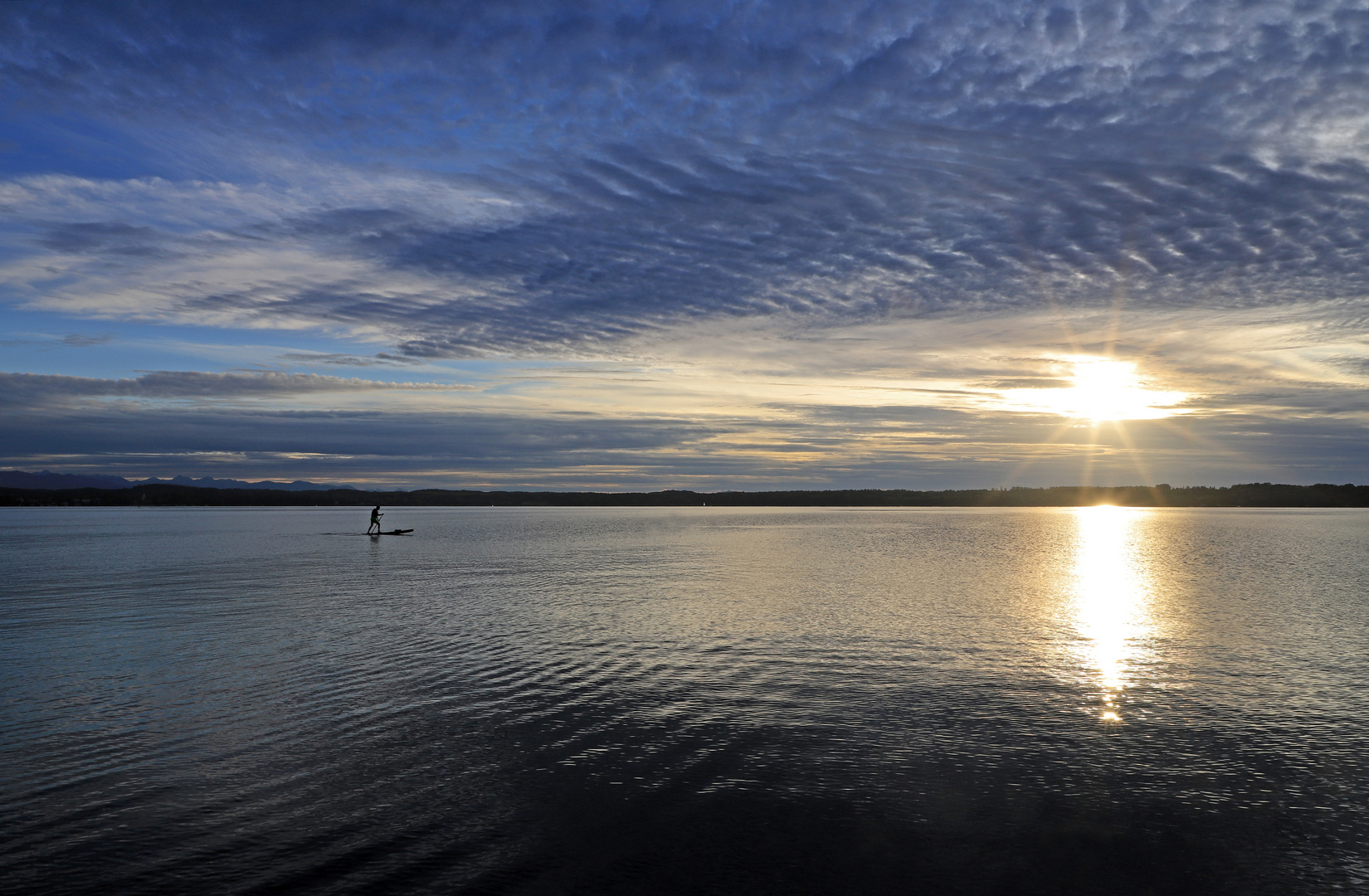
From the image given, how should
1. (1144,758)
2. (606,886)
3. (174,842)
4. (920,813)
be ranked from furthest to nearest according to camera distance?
(1144,758), (920,813), (174,842), (606,886)

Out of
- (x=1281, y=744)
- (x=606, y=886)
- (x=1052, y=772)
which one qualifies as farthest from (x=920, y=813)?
(x=1281, y=744)

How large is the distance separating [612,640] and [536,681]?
5.51 m

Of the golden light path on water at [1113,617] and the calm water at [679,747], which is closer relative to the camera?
the calm water at [679,747]

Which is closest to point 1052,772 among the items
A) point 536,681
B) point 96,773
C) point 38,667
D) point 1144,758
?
point 1144,758

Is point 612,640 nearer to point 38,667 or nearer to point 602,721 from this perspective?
point 602,721

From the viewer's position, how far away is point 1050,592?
40.4 m

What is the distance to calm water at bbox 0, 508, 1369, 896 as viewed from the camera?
1018 centimetres

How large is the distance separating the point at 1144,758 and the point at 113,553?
70.2m

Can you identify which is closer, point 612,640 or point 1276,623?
point 612,640

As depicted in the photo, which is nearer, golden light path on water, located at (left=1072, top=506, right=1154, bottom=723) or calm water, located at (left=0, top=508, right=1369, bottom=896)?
calm water, located at (left=0, top=508, right=1369, bottom=896)

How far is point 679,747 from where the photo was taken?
1474 cm

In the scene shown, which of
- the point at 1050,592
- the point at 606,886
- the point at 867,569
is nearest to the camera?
the point at 606,886

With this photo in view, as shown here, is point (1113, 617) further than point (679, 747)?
Yes

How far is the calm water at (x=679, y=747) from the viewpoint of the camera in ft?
33.4
